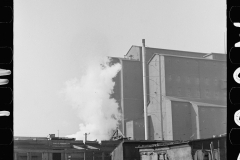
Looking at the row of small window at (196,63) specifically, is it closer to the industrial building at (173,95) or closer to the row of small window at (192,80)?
the industrial building at (173,95)

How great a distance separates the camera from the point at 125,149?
24781 mm

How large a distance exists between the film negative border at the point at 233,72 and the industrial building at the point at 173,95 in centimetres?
3396

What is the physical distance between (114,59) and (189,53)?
10778 millimetres

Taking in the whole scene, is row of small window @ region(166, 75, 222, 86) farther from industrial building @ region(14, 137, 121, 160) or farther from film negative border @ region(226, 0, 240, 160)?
film negative border @ region(226, 0, 240, 160)

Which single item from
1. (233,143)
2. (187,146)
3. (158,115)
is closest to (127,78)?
(158,115)

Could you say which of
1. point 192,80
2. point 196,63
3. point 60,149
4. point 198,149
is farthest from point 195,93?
point 198,149

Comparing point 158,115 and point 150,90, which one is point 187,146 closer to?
point 158,115

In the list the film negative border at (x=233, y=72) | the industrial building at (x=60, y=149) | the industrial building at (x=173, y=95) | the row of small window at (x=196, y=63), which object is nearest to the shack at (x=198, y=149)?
the industrial building at (x=60, y=149)
